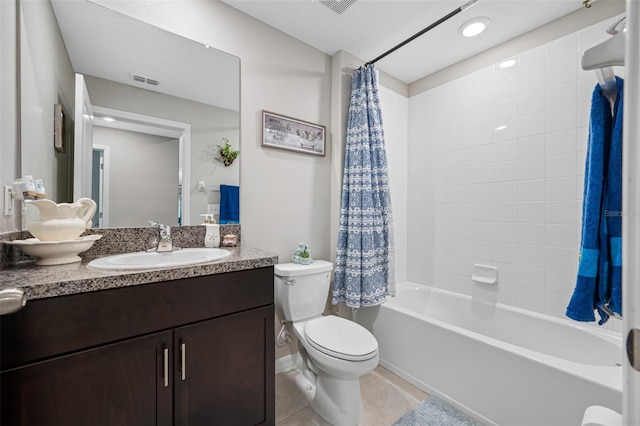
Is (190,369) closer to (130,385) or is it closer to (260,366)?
(130,385)

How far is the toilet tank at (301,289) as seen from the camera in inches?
66.1

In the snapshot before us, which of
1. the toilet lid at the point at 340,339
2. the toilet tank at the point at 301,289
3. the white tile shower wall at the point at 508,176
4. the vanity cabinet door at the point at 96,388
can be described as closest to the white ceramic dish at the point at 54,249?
the vanity cabinet door at the point at 96,388

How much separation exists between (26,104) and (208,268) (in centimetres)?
92

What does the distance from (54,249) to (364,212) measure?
1646 mm

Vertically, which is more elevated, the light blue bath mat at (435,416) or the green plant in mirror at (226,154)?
the green plant in mirror at (226,154)

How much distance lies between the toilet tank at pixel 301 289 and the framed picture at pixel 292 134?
0.86 m

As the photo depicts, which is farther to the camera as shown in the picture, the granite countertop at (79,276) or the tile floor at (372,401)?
the tile floor at (372,401)

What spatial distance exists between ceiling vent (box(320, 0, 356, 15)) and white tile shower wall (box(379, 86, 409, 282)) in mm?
903

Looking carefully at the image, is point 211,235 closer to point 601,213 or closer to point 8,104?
point 8,104

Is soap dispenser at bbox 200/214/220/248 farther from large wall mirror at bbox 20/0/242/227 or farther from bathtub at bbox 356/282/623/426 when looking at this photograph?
bathtub at bbox 356/282/623/426

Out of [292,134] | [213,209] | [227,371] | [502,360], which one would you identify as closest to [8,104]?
[213,209]

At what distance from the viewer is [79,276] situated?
2.83 ft

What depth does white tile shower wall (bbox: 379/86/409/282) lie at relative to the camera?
2.57 metres

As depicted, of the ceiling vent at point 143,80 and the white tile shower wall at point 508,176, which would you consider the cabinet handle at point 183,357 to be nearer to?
the ceiling vent at point 143,80
